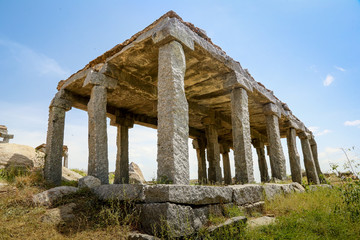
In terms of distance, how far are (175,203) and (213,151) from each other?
8.30 metres

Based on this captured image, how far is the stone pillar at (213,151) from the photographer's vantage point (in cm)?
1183

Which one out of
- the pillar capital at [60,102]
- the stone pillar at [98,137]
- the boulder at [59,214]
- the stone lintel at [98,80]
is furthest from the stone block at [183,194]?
the pillar capital at [60,102]

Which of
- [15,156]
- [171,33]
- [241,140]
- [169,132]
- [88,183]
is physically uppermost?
[171,33]

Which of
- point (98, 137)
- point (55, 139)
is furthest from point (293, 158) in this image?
point (55, 139)

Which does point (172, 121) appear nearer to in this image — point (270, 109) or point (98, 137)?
point (98, 137)

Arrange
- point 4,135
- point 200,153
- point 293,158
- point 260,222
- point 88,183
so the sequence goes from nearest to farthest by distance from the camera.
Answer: point 260,222, point 88,183, point 293,158, point 200,153, point 4,135

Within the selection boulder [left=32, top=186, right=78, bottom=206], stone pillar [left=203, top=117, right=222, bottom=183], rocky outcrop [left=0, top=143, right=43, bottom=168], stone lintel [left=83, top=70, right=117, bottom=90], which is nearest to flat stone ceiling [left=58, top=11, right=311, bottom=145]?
stone lintel [left=83, top=70, right=117, bottom=90]

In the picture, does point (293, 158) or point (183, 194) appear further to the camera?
point (293, 158)

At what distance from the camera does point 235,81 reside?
7.62 meters

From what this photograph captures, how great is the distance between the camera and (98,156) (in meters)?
6.70

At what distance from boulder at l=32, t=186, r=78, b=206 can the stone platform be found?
3.45ft

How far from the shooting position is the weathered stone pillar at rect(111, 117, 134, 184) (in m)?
10.5

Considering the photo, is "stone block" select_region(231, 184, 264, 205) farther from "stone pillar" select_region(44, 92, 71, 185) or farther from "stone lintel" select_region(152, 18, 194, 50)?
"stone pillar" select_region(44, 92, 71, 185)

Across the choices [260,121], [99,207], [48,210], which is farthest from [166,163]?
[260,121]
